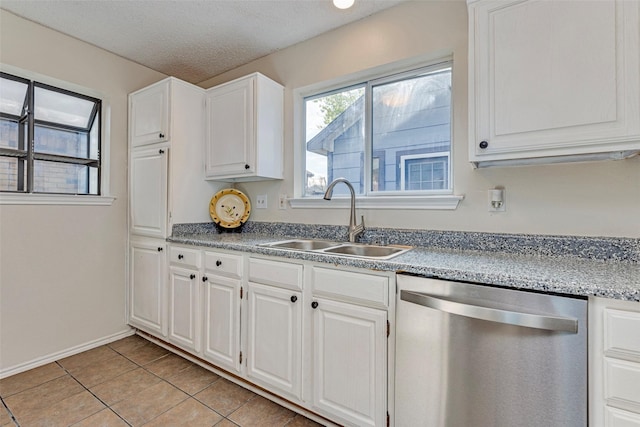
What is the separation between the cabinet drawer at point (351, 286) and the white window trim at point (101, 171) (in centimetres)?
201

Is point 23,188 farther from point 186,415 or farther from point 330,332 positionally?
point 330,332

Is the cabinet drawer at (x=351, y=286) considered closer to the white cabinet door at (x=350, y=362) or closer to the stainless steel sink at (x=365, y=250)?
the white cabinet door at (x=350, y=362)

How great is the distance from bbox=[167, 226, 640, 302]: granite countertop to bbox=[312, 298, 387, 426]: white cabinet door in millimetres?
249

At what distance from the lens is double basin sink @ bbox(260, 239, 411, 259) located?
180 centimetres

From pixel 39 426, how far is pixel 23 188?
5.06 feet

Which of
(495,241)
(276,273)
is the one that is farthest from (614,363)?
(276,273)

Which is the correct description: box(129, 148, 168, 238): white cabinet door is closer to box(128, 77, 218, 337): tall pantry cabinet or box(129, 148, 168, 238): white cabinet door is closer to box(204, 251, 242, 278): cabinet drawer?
box(128, 77, 218, 337): tall pantry cabinet

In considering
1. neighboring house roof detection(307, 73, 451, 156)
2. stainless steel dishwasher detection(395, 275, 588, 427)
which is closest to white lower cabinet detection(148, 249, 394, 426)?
stainless steel dishwasher detection(395, 275, 588, 427)

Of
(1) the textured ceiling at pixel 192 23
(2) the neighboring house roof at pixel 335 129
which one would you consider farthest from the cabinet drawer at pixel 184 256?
(1) the textured ceiling at pixel 192 23

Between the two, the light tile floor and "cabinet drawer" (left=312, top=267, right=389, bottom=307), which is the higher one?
"cabinet drawer" (left=312, top=267, right=389, bottom=307)

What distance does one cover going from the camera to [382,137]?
2.15 meters

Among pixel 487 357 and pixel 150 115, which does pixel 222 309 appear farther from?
pixel 150 115

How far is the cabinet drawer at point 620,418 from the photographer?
924 mm

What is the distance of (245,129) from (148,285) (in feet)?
4.79
